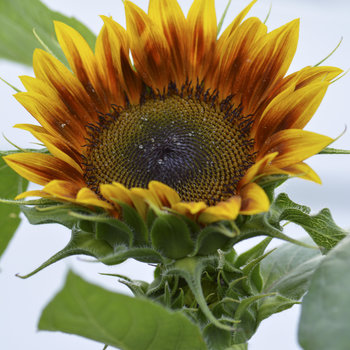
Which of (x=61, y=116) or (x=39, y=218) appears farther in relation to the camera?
(x=61, y=116)

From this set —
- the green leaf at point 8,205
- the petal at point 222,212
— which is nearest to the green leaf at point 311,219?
the petal at point 222,212

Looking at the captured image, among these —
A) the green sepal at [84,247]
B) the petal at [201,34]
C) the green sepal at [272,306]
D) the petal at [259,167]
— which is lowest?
the green sepal at [272,306]

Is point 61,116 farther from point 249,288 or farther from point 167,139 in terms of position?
point 249,288

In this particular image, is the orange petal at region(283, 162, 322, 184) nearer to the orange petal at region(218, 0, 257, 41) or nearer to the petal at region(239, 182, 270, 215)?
the petal at region(239, 182, 270, 215)

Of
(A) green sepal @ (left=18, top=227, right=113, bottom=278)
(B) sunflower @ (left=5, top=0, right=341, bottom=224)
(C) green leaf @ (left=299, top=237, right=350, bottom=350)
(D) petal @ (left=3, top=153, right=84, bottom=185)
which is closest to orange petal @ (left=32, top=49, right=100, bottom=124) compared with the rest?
(B) sunflower @ (left=5, top=0, right=341, bottom=224)

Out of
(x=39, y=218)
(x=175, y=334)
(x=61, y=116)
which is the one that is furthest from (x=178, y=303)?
(x=61, y=116)

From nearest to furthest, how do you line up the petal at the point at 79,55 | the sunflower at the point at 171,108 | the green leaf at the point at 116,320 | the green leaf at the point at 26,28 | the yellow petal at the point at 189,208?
the green leaf at the point at 116,320 < the yellow petal at the point at 189,208 < the sunflower at the point at 171,108 < the petal at the point at 79,55 < the green leaf at the point at 26,28

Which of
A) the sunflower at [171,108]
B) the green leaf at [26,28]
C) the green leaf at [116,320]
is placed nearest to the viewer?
the green leaf at [116,320]

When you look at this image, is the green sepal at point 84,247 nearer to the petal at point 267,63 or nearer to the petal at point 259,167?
the petal at point 259,167
